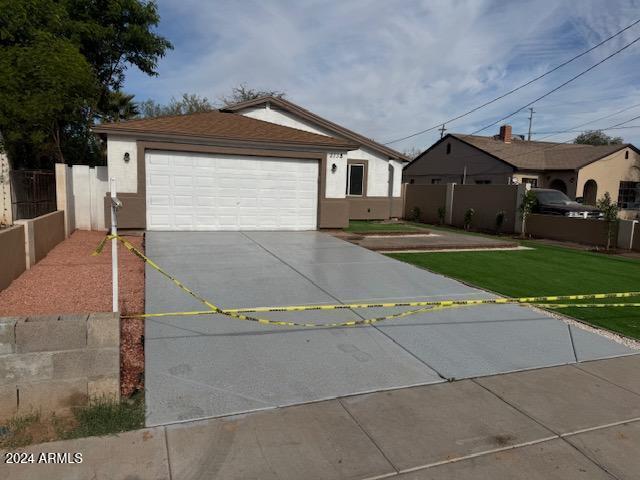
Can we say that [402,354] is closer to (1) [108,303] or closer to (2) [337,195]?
(1) [108,303]

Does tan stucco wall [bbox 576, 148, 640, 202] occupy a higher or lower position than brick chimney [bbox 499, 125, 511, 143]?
lower

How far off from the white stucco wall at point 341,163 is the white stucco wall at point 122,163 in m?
6.40

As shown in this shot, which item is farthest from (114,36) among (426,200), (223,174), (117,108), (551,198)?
(551,198)

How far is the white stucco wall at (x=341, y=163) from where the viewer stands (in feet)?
54.3

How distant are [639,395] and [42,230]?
35.4 feet

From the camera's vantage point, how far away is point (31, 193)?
11.8 meters

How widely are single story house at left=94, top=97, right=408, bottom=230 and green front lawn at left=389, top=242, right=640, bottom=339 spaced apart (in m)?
5.01

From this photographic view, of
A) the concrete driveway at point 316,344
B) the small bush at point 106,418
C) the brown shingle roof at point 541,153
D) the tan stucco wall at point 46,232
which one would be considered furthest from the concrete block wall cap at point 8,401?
the brown shingle roof at point 541,153

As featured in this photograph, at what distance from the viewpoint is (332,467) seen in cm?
319

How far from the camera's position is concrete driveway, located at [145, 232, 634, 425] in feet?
13.9

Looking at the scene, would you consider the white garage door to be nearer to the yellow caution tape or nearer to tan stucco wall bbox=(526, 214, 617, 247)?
the yellow caution tape

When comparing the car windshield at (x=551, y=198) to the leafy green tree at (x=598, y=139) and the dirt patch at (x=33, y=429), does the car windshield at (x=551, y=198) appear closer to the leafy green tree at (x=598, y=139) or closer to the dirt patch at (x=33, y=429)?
the dirt patch at (x=33, y=429)

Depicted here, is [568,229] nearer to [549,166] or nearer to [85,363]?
[549,166]

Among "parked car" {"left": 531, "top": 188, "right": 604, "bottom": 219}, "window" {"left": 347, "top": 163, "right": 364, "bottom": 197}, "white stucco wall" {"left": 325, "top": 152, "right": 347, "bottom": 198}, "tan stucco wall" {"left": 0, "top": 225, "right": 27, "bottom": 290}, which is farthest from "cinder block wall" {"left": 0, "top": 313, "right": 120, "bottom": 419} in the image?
→ "parked car" {"left": 531, "top": 188, "right": 604, "bottom": 219}
